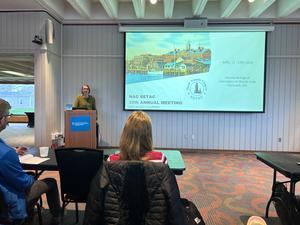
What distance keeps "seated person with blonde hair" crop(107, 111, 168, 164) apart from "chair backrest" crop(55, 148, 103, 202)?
0.66 metres

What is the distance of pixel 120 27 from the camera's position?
6012 millimetres

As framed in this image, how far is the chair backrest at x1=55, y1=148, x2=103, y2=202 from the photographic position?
2.17m

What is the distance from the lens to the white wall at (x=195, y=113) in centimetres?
599

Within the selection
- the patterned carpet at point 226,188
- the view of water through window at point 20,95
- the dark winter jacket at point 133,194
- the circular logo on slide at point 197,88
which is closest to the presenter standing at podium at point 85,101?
the patterned carpet at point 226,188

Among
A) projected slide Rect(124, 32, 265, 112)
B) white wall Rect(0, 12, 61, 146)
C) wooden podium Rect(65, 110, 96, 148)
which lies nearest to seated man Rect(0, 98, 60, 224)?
wooden podium Rect(65, 110, 96, 148)

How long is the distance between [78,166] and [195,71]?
4328 mm

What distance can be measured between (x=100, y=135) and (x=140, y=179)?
517cm

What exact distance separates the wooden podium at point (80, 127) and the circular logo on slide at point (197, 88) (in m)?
2.23

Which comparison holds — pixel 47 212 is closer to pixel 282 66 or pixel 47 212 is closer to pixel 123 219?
pixel 123 219

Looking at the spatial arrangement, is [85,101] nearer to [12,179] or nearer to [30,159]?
[30,159]

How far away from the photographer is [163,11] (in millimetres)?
5891

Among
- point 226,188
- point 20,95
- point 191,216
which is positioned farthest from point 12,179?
point 20,95

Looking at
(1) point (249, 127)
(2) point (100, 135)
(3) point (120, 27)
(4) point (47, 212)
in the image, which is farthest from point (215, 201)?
(3) point (120, 27)

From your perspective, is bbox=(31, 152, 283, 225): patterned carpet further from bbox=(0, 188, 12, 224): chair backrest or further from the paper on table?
bbox=(0, 188, 12, 224): chair backrest
